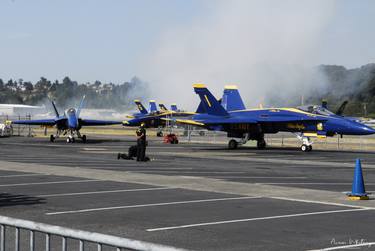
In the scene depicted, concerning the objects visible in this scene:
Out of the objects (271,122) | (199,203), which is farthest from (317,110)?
(199,203)

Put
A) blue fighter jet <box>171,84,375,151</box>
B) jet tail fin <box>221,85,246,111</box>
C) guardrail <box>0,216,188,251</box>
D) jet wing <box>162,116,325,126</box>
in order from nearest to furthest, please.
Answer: guardrail <box>0,216,188,251</box>, blue fighter jet <box>171,84,375,151</box>, jet wing <box>162,116,325,126</box>, jet tail fin <box>221,85,246,111</box>

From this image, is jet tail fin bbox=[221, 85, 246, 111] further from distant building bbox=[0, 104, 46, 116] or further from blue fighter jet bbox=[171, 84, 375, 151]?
distant building bbox=[0, 104, 46, 116]

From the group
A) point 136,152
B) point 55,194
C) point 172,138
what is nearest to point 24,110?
point 172,138

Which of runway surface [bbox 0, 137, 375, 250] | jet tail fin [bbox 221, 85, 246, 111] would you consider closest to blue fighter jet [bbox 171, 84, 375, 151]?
jet tail fin [bbox 221, 85, 246, 111]

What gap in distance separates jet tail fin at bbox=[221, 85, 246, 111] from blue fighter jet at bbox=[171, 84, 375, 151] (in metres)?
0.12

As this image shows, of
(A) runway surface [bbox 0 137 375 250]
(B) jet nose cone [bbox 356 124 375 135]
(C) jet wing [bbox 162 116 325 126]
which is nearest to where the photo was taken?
(A) runway surface [bbox 0 137 375 250]

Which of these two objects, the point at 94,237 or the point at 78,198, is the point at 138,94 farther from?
the point at 94,237

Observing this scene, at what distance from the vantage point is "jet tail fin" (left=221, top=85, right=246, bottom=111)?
47.1m

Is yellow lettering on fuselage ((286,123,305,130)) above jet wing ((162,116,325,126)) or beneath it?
beneath

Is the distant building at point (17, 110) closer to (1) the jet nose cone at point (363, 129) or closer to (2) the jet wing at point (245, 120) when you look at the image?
(2) the jet wing at point (245, 120)

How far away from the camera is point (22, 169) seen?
24547mm

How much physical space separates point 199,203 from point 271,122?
27092 millimetres

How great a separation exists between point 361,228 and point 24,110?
→ 14876cm

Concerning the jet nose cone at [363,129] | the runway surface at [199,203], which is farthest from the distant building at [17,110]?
the runway surface at [199,203]
